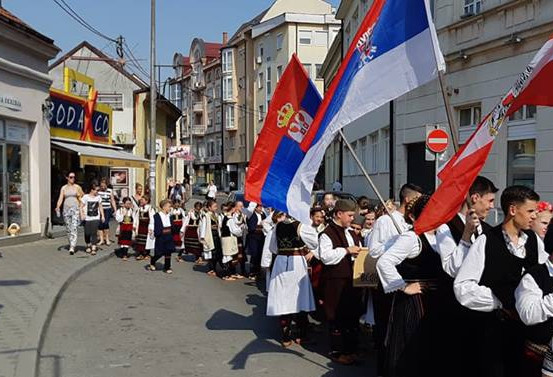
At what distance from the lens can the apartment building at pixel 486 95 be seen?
13.9m

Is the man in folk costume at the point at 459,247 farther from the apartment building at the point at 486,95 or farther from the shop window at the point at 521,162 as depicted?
the shop window at the point at 521,162

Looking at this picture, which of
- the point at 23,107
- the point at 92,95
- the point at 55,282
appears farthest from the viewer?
the point at 92,95

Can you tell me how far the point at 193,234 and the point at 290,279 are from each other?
7.22m

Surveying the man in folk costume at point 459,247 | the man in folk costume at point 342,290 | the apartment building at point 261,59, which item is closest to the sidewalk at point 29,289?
the man in folk costume at point 342,290

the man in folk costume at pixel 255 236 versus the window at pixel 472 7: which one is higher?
the window at pixel 472 7

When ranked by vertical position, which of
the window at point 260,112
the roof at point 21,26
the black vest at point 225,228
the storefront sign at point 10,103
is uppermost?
the window at point 260,112

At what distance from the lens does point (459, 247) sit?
4.36 meters

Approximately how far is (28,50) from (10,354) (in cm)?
1110

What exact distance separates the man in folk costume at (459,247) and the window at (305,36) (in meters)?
55.1

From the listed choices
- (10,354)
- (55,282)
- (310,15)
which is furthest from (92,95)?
(310,15)

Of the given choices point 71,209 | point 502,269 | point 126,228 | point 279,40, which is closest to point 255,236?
point 126,228

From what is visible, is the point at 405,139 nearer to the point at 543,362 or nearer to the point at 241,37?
the point at 543,362

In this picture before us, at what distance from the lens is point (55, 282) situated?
1033cm

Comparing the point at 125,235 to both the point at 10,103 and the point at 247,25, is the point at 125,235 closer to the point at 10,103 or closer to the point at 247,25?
the point at 10,103
